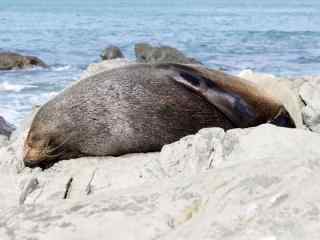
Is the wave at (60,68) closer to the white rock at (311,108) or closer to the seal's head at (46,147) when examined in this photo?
the white rock at (311,108)

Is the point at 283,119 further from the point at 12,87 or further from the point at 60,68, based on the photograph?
the point at 60,68

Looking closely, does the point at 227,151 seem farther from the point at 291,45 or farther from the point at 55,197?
the point at 291,45

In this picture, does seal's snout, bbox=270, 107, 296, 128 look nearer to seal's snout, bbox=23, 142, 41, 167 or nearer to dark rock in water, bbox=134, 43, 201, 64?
seal's snout, bbox=23, 142, 41, 167

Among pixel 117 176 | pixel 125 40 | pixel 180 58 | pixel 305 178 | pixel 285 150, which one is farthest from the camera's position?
pixel 125 40

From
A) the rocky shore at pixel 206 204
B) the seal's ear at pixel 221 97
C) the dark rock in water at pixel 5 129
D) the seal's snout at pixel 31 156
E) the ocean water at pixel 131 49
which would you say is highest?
A: the rocky shore at pixel 206 204

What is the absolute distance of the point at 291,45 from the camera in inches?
1029

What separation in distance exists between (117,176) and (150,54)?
16.7 metres

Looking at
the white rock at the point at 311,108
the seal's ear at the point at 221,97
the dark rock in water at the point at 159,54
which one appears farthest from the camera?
the dark rock in water at the point at 159,54

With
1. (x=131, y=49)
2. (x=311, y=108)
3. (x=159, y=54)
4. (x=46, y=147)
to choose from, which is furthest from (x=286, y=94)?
(x=131, y=49)

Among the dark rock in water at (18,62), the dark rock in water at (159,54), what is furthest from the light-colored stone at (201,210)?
the dark rock in water at (18,62)

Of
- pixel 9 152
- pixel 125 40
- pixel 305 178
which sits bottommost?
pixel 125 40

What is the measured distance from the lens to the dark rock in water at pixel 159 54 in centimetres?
1962

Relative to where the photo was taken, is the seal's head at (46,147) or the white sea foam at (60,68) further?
the white sea foam at (60,68)

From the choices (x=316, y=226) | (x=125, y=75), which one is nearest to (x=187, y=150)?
(x=125, y=75)
